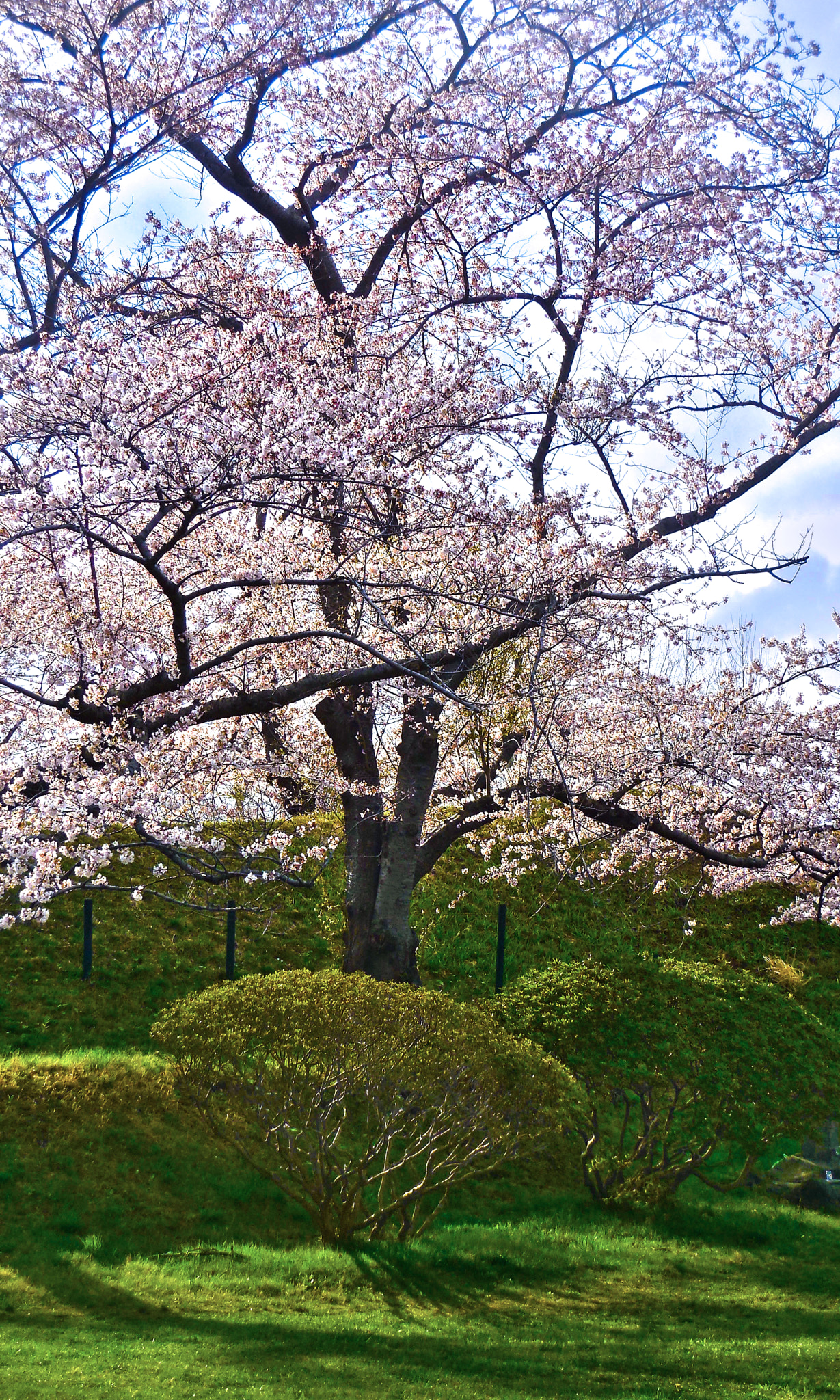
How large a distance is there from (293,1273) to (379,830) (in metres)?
5.42

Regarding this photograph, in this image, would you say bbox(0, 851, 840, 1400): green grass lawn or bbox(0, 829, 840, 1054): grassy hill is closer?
bbox(0, 851, 840, 1400): green grass lawn

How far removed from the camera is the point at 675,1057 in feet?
35.4

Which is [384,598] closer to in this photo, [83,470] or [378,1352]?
[83,470]

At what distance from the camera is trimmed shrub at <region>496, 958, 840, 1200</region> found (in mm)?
10734

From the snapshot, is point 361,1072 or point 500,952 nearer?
point 361,1072

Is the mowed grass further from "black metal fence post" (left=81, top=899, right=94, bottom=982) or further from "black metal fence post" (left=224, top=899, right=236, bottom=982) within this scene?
"black metal fence post" (left=224, top=899, right=236, bottom=982)

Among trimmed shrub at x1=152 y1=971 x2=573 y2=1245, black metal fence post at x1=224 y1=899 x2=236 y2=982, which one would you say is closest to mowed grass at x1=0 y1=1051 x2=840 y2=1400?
trimmed shrub at x1=152 y1=971 x2=573 y2=1245

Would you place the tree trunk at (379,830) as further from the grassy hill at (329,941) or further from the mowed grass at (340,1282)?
the mowed grass at (340,1282)

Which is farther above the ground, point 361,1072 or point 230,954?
point 230,954

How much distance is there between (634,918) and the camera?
65.9 ft

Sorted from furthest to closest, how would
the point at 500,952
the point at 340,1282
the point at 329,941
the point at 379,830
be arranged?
the point at 329,941 < the point at 500,952 < the point at 379,830 < the point at 340,1282

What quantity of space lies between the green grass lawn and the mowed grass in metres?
0.02

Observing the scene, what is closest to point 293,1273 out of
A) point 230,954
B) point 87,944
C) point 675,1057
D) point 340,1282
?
point 340,1282

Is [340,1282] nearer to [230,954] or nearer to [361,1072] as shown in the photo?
[361,1072]
